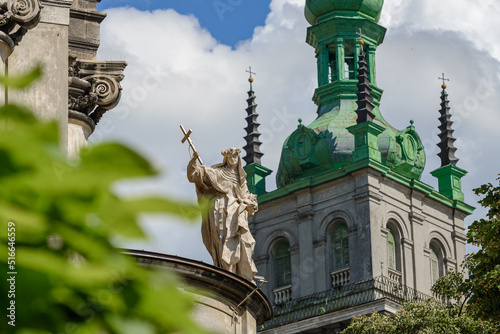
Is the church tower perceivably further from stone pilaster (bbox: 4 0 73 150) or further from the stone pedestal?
stone pilaster (bbox: 4 0 73 150)

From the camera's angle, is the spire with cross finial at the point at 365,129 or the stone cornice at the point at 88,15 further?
the spire with cross finial at the point at 365,129

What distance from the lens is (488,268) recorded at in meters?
21.9

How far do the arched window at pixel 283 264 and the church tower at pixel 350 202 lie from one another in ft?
0.28

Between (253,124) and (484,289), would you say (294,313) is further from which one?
(484,289)

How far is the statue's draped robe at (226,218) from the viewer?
1928 cm

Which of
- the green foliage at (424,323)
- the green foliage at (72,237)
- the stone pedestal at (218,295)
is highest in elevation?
the green foliage at (424,323)

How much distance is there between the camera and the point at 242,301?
1723 cm

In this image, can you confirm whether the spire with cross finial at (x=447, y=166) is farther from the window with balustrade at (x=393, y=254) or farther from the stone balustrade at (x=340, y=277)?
the stone balustrade at (x=340, y=277)

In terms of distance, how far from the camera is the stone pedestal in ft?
53.4

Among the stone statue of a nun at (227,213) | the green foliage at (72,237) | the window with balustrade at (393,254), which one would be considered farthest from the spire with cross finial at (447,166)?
the green foliage at (72,237)

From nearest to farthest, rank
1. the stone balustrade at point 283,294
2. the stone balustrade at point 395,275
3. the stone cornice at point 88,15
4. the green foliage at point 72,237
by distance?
the green foliage at point 72,237 < the stone cornice at point 88,15 < the stone balustrade at point 395,275 < the stone balustrade at point 283,294

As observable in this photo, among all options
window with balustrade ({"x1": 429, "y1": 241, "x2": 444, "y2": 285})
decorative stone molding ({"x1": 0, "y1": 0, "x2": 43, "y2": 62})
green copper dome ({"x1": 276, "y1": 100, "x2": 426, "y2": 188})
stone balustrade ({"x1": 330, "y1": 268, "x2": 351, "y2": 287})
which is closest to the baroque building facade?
decorative stone molding ({"x1": 0, "y1": 0, "x2": 43, "y2": 62})

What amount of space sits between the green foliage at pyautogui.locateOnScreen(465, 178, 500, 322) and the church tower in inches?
1896

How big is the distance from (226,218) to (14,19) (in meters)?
8.14
